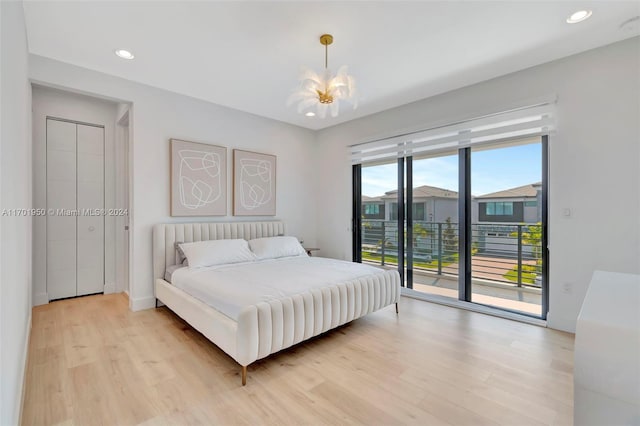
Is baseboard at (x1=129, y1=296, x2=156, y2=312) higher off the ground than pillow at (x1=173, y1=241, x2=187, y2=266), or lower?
lower

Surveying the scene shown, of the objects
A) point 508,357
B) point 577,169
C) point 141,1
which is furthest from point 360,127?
point 508,357

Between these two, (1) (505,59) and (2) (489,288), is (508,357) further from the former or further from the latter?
(1) (505,59)

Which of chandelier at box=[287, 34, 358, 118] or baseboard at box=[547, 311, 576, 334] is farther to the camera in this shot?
baseboard at box=[547, 311, 576, 334]

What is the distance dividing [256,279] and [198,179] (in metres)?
1.88

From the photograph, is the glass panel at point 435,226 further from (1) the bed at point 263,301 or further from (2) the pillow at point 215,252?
(2) the pillow at point 215,252

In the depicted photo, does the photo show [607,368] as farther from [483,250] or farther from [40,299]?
[40,299]

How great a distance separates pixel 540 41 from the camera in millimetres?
2559

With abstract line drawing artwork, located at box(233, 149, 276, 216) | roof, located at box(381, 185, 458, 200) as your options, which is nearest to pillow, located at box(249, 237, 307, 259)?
abstract line drawing artwork, located at box(233, 149, 276, 216)

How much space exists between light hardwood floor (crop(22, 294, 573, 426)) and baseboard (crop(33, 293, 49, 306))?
1.91 feet

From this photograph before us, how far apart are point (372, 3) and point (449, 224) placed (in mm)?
2752

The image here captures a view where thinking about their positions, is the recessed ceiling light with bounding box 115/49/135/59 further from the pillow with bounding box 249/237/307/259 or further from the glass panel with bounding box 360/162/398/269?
the glass panel with bounding box 360/162/398/269

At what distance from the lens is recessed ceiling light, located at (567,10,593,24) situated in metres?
2.18

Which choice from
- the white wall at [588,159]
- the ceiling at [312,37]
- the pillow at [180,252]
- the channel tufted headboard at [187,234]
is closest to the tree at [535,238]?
the white wall at [588,159]

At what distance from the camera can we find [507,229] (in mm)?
3412
